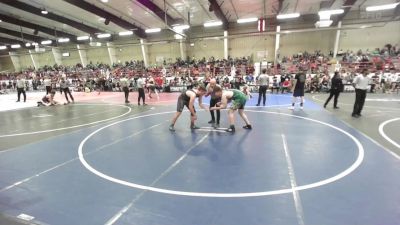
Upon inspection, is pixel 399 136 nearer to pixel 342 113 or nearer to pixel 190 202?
pixel 342 113

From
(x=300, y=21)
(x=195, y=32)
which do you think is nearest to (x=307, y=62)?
(x=300, y=21)

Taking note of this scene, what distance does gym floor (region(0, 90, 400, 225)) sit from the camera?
3297mm

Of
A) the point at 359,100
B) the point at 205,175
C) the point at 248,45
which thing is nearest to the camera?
the point at 205,175

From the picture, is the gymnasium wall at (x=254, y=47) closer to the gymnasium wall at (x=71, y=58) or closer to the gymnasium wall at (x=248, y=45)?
the gymnasium wall at (x=248, y=45)

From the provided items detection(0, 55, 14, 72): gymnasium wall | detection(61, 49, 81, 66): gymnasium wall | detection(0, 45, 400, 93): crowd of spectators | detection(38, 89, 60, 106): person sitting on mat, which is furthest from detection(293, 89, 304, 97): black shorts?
detection(0, 55, 14, 72): gymnasium wall

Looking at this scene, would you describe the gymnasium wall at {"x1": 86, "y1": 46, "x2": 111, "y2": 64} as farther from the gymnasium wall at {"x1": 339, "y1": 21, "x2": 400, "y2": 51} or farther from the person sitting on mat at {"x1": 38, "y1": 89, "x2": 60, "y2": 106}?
the gymnasium wall at {"x1": 339, "y1": 21, "x2": 400, "y2": 51}

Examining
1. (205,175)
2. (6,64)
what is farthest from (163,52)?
(6,64)

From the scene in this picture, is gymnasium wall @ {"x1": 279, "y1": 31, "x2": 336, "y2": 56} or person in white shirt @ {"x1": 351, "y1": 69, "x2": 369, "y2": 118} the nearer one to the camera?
person in white shirt @ {"x1": 351, "y1": 69, "x2": 369, "y2": 118}

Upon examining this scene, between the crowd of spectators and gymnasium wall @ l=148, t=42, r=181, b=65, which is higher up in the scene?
gymnasium wall @ l=148, t=42, r=181, b=65

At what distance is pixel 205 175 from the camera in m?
4.48

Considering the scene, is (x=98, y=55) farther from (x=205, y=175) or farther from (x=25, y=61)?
(x=205, y=175)

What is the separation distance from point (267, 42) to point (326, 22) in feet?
22.1

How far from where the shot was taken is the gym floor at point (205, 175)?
3297 millimetres

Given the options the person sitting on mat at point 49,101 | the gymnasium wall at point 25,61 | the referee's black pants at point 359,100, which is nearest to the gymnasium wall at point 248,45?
the gymnasium wall at point 25,61
